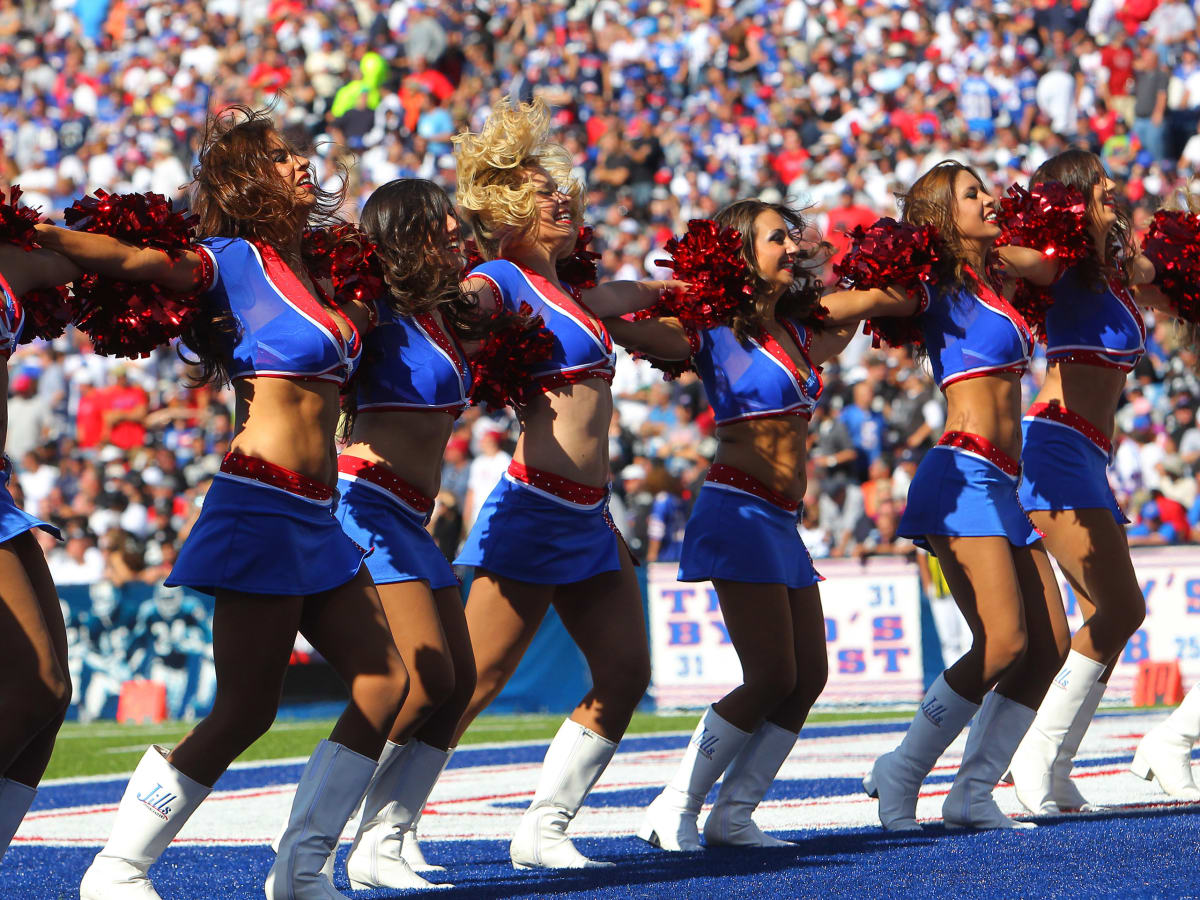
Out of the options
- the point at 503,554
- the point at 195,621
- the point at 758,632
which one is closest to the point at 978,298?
the point at 758,632

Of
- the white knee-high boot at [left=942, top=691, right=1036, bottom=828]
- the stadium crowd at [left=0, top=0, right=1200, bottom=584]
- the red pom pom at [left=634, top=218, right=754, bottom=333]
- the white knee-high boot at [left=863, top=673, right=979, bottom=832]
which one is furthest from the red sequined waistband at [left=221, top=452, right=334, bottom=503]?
the stadium crowd at [left=0, top=0, right=1200, bottom=584]

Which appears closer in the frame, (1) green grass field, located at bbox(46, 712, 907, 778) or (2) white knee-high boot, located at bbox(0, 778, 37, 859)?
(2) white knee-high boot, located at bbox(0, 778, 37, 859)

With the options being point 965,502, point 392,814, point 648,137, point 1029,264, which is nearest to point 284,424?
point 392,814

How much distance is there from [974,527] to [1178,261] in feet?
4.84

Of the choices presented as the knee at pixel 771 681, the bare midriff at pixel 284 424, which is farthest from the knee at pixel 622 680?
the bare midriff at pixel 284 424

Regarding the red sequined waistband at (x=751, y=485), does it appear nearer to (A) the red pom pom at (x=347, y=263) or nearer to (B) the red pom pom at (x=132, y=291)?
(A) the red pom pom at (x=347, y=263)

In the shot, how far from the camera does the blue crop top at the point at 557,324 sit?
16.0 feet

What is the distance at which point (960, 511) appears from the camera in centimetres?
530

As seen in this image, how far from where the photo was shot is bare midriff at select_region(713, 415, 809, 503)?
5.23 metres

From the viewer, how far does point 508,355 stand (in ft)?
15.6

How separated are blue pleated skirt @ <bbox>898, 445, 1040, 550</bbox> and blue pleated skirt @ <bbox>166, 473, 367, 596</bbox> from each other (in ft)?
6.78

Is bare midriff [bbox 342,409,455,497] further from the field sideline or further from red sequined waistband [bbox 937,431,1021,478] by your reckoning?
red sequined waistband [bbox 937,431,1021,478]

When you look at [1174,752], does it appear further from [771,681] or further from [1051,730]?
[771,681]

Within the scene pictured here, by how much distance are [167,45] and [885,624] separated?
1520 centimetres
